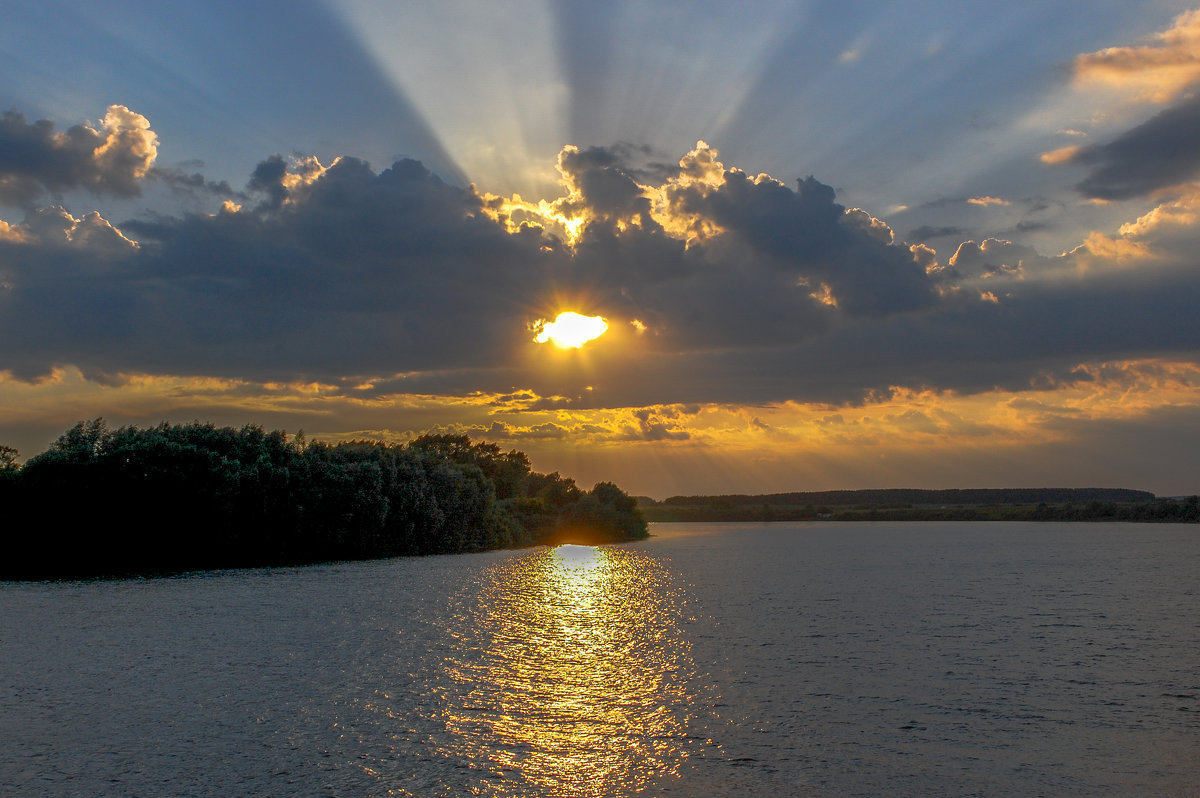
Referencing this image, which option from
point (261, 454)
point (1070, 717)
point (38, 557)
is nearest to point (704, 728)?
point (1070, 717)

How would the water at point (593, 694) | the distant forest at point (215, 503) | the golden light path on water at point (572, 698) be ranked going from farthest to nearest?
the distant forest at point (215, 503)
the golden light path on water at point (572, 698)
the water at point (593, 694)

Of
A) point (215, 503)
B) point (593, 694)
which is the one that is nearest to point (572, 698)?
point (593, 694)

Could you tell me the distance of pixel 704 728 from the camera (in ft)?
53.2

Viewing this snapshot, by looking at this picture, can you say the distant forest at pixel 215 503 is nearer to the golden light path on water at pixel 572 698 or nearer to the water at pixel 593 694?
the water at pixel 593 694

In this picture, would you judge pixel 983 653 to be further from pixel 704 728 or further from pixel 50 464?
pixel 50 464

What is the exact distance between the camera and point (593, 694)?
19172mm

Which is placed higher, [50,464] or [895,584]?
[50,464]

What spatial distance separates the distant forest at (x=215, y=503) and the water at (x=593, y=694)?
8.27 metres

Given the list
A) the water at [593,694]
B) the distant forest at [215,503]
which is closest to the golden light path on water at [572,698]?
the water at [593,694]

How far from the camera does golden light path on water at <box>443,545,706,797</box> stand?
530 inches

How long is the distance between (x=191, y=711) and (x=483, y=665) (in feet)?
24.0

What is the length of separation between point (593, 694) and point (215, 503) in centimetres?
4118

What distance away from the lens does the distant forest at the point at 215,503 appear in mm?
47438

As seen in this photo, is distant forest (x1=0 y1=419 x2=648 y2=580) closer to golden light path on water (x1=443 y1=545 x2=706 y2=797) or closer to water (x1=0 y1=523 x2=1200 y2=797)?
water (x1=0 y1=523 x2=1200 y2=797)
